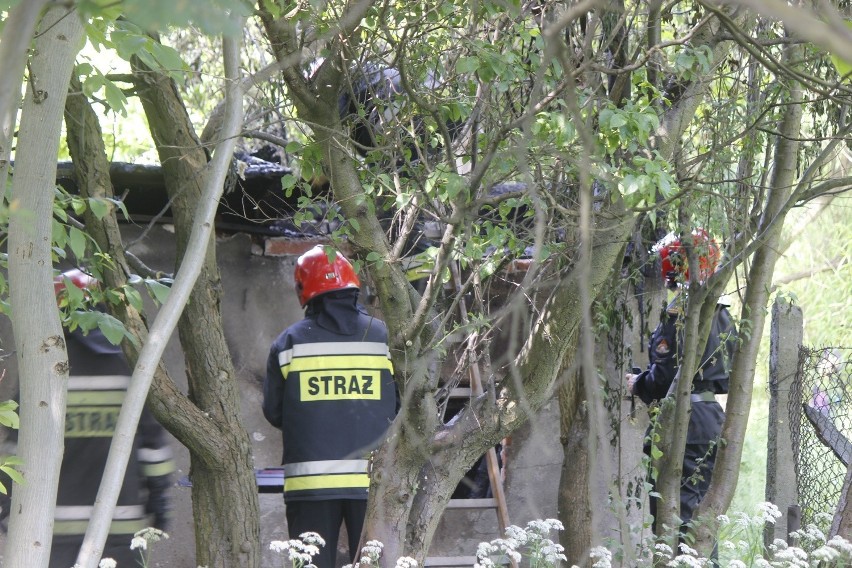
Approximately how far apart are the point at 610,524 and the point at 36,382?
4.08 m

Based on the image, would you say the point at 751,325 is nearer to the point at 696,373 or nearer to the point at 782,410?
the point at 782,410

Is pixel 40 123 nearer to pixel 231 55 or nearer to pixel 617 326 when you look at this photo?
pixel 231 55

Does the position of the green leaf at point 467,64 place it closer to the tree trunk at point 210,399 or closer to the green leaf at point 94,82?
the green leaf at point 94,82

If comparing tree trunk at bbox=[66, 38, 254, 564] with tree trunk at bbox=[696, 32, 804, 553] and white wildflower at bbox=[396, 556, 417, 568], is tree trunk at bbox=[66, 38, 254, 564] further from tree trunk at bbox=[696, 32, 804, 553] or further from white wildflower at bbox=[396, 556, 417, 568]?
tree trunk at bbox=[696, 32, 804, 553]

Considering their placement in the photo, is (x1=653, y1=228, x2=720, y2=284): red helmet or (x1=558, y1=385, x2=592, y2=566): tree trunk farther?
(x1=558, y1=385, x2=592, y2=566): tree trunk

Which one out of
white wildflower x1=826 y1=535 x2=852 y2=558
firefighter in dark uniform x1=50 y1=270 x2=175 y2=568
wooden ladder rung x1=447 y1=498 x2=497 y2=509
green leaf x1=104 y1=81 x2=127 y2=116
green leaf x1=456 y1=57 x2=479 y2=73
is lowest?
wooden ladder rung x1=447 y1=498 x2=497 y2=509

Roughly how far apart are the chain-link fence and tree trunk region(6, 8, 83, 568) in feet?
12.8

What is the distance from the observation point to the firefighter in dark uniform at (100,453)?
455 cm

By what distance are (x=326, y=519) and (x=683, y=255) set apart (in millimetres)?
2183

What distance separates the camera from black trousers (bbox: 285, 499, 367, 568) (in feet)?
15.8

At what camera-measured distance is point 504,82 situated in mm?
3463

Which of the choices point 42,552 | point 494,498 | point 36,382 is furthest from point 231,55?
point 494,498

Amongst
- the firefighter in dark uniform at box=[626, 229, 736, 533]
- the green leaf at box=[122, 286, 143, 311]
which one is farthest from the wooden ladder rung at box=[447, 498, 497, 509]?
the green leaf at box=[122, 286, 143, 311]

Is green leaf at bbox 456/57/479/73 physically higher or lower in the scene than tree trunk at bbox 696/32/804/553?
higher
